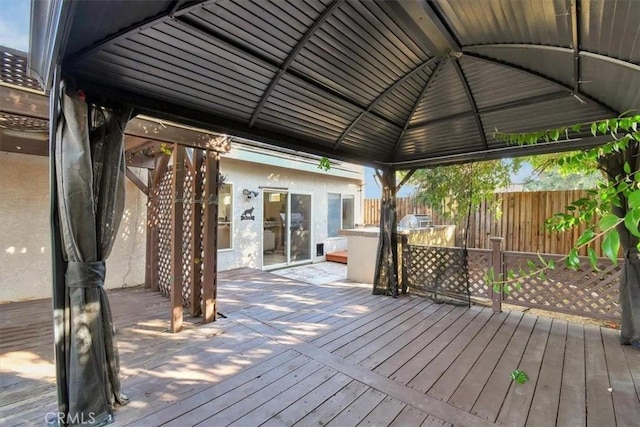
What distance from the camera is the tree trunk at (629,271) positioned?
3.27 m

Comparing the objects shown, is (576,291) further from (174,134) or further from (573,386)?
(174,134)

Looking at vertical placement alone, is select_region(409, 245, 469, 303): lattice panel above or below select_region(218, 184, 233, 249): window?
below

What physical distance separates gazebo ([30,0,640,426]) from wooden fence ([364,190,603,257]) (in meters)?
3.64

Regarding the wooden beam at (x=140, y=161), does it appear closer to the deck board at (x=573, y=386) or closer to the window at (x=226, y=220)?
the window at (x=226, y=220)

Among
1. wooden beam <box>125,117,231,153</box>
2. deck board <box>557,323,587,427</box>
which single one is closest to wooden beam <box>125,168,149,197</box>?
wooden beam <box>125,117,231,153</box>

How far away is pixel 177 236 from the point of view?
3754 mm

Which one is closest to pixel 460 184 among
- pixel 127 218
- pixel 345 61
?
pixel 345 61

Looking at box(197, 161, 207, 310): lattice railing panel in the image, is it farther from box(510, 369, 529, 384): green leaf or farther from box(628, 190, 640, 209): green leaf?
box(628, 190, 640, 209): green leaf

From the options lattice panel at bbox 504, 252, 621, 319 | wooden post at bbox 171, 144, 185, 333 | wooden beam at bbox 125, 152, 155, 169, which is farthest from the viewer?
wooden beam at bbox 125, 152, 155, 169

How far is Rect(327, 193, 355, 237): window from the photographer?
938 cm

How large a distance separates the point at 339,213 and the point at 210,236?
6183mm

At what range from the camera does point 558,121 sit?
11.4 ft

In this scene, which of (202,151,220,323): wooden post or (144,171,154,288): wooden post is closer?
(202,151,220,323): wooden post

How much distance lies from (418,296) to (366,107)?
3439 millimetres
